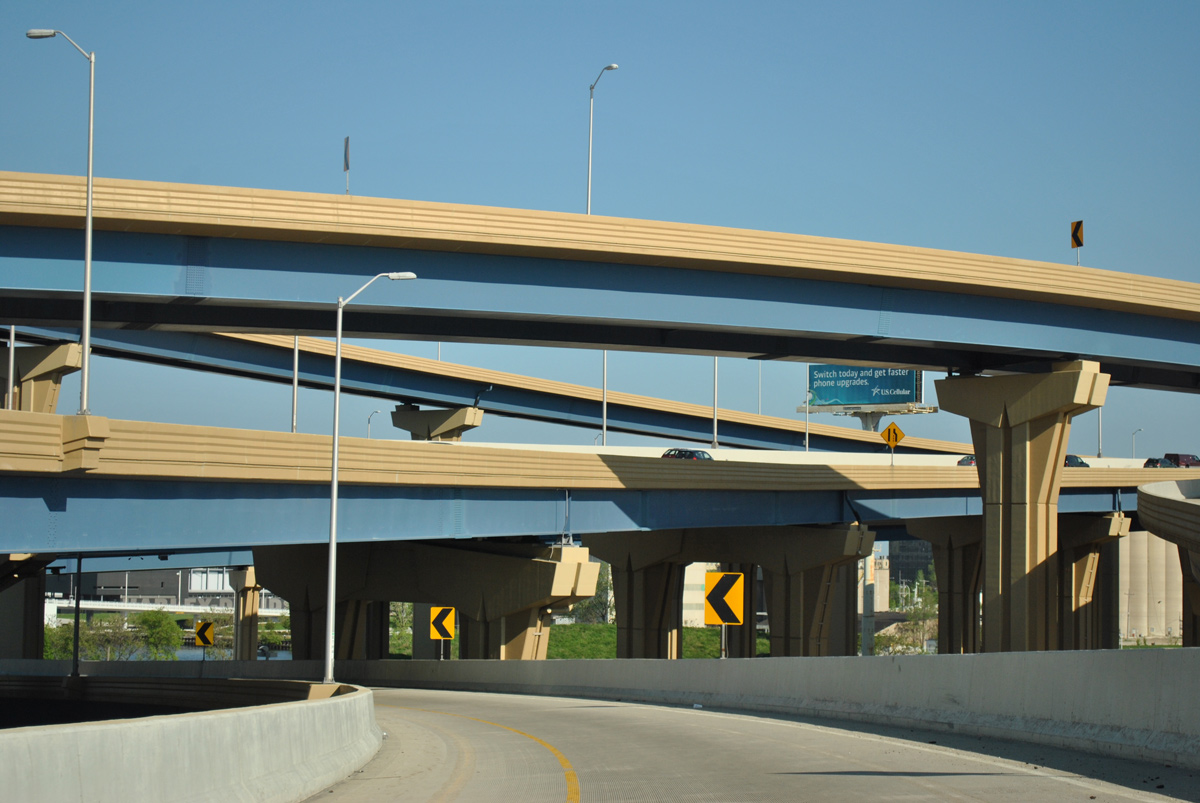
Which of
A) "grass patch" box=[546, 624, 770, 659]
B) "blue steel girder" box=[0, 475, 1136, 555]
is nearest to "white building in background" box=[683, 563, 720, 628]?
"grass patch" box=[546, 624, 770, 659]


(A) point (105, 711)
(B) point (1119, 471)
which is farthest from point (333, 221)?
(B) point (1119, 471)

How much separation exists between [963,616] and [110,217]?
5381 cm

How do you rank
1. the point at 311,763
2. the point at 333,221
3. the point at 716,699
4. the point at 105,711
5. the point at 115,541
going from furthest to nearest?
the point at 105,711
the point at 716,699
the point at 333,221
the point at 115,541
the point at 311,763

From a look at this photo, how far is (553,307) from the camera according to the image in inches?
1037

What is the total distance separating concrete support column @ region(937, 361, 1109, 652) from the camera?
1254 inches

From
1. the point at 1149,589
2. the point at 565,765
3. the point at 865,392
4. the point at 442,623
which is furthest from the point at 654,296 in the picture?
A: the point at 1149,589

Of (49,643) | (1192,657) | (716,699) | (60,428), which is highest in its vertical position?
(60,428)

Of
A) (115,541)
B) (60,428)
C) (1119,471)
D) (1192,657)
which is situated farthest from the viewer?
(1119,471)

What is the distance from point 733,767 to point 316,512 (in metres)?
14.1

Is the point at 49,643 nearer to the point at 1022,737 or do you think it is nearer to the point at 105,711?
the point at 105,711

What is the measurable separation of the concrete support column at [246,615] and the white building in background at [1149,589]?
327 ft

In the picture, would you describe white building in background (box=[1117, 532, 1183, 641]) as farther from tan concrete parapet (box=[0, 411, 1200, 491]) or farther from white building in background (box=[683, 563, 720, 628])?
tan concrete parapet (box=[0, 411, 1200, 491])

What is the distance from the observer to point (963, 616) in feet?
219

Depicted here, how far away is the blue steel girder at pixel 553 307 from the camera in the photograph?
925 inches
